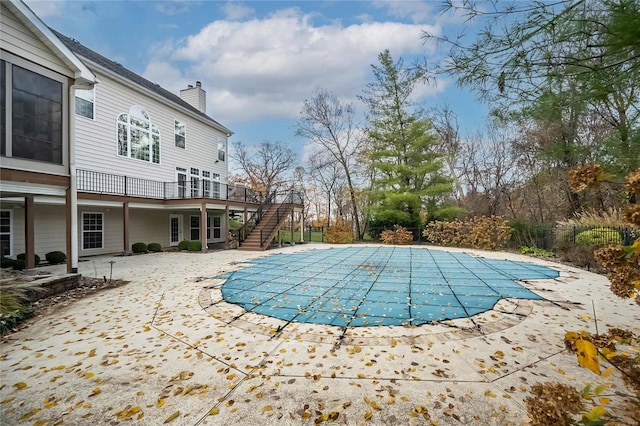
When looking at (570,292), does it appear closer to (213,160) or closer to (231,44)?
(231,44)

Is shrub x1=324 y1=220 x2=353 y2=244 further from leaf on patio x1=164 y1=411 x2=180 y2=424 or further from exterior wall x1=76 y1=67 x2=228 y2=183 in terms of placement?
leaf on patio x1=164 y1=411 x2=180 y2=424

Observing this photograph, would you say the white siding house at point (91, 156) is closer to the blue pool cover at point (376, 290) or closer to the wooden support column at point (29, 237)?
the wooden support column at point (29, 237)

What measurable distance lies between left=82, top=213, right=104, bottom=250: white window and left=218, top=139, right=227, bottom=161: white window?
8.23 meters

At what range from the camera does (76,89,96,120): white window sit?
1112 centimetres

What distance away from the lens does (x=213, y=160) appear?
18406 millimetres

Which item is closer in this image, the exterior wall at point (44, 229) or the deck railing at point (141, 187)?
the exterior wall at point (44, 229)

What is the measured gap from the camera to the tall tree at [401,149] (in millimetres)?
18406

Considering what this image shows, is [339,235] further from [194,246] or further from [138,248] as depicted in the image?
[138,248]

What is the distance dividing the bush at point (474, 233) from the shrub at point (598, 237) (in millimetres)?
4387

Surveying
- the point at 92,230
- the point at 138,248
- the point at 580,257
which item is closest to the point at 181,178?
the point at 138,248

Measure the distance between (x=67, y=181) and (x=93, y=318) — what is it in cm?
391

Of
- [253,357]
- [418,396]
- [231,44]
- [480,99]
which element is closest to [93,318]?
[253,357]

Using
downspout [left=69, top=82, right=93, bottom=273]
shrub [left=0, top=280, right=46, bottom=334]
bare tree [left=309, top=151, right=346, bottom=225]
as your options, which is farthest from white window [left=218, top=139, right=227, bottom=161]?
shrub [left=0, top=280, right=46, bottom=334]

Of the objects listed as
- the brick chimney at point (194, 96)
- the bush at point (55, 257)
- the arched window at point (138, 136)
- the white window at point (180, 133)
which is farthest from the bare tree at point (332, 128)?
the bush at point (55, 257)
